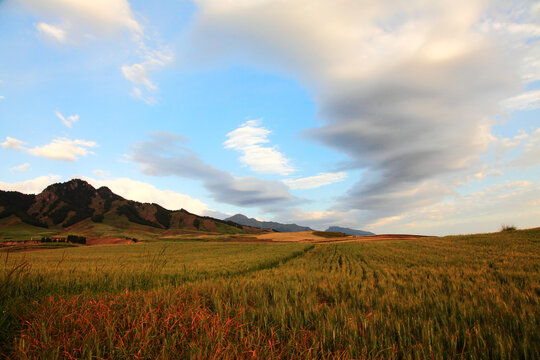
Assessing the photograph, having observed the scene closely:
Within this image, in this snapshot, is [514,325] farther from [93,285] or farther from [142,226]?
[142,226]

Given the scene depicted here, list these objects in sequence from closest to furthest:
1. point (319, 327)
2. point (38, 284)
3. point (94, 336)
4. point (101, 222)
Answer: point (94, 336)
point (319, 327)
point (38, 284)
point (101, 222)

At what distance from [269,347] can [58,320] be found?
11.4 feet

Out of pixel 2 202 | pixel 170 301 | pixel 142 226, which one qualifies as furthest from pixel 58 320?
pixel 2 202

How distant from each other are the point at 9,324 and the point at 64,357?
187 centimetres

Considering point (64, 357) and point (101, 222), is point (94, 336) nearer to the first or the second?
point (64, 357)

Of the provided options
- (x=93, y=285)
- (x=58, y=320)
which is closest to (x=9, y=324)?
(x=58, y=320)

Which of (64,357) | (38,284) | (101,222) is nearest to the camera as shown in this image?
(64,357)

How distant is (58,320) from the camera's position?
3.81 meters

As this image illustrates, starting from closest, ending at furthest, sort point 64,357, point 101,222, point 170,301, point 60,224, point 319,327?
1. point 64,357
2. point 319,327
3. point 170,301
4. point 101,222
5. point 60,224

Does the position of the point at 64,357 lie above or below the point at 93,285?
above

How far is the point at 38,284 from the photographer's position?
6848mm

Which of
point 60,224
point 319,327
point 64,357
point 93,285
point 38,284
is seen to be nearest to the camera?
point 64,357

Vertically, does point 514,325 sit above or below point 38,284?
above

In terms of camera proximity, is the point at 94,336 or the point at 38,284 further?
the point at 38,284
